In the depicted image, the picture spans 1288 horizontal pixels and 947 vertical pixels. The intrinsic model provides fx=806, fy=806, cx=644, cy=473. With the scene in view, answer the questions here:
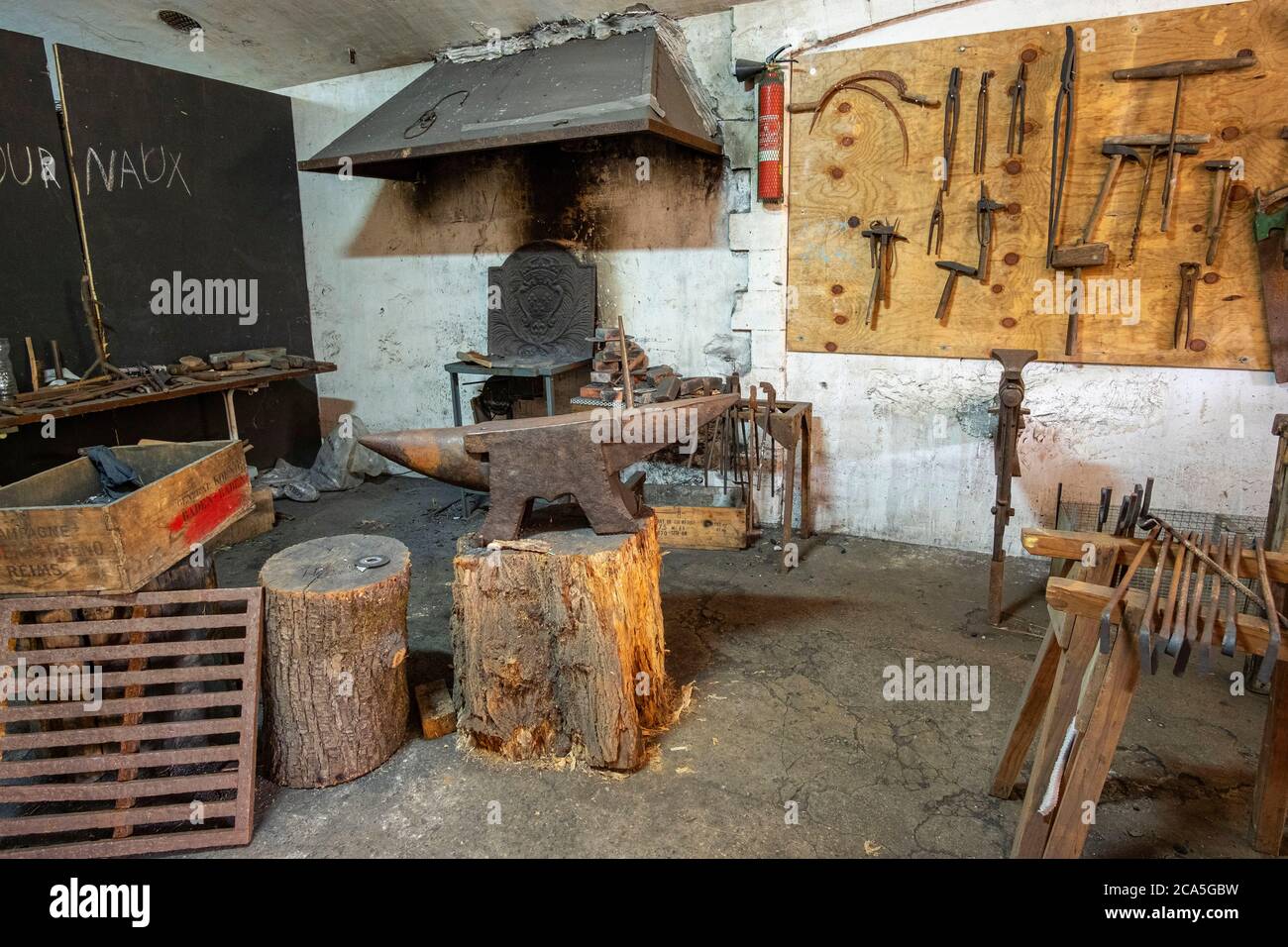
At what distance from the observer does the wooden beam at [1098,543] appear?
7.14 feet

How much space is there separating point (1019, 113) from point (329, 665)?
4170mm

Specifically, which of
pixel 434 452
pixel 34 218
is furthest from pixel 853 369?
pixel 34 218

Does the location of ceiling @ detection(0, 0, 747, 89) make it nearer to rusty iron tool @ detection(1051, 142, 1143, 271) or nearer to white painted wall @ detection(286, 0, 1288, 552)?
white painted wall @ detection(286, 0, 1288, 552)

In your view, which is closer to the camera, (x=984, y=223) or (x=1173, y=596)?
(x=1173, y=596)

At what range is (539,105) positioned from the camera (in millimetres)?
4648

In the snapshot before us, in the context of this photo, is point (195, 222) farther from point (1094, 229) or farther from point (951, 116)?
point (1094, 229)

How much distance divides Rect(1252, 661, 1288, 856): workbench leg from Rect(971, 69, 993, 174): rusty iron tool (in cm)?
298

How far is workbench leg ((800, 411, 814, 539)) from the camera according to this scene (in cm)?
480

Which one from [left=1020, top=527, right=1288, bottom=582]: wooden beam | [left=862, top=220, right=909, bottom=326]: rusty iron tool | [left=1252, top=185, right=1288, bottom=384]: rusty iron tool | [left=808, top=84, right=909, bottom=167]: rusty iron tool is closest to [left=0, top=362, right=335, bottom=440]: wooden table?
[left=862, top=220, right=909, bottom=326]: rusty iron tool

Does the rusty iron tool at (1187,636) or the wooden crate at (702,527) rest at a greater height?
the rusty iron tool at (1187,636)

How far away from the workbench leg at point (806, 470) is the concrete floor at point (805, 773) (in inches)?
37.8

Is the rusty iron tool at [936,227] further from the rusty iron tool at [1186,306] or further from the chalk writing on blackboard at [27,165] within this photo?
the chalk writing on blackboard at [27,165]

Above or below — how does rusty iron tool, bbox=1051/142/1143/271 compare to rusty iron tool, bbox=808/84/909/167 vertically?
below

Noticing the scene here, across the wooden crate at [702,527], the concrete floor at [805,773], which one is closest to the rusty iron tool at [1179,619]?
the concrete floor at [805,773]
